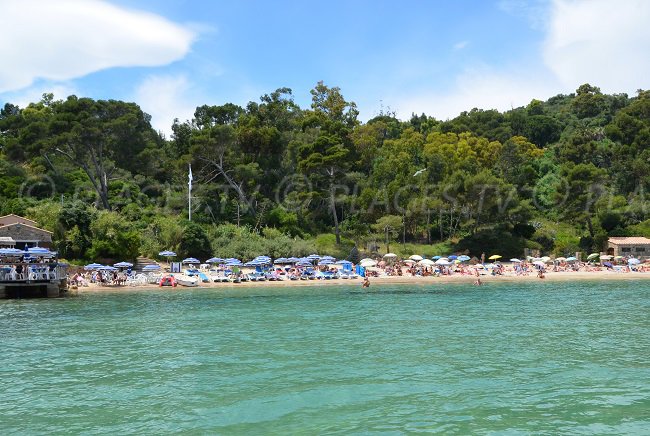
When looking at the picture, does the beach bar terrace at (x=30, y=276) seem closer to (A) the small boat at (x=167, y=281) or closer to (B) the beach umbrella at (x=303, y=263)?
(A) the small boat at (x=167, y=281)

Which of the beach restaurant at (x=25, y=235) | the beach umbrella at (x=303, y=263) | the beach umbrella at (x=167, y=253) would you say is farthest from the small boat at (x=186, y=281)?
the beach restaurant at (x=25, y=235)

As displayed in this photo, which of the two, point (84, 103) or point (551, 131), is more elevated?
point (551, 131)

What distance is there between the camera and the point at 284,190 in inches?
2105

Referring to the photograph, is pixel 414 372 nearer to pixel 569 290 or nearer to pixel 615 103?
pixel 569 290

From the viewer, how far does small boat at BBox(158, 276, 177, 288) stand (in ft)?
115

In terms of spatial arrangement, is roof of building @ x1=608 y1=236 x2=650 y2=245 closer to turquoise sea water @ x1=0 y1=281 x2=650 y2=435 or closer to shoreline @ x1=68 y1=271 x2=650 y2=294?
shoreline @ x1=68 y1=271 x2=650 y2=294

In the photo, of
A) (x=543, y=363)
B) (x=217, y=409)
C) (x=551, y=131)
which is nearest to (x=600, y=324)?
(x=543, y=363)

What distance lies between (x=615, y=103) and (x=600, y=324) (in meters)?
80.2

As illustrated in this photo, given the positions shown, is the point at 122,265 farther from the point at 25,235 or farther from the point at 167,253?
the point at 25,235

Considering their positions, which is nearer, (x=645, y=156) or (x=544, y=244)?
(x=544, y=244)

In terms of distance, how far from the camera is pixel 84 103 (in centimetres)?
4559

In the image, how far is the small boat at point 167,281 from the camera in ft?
115

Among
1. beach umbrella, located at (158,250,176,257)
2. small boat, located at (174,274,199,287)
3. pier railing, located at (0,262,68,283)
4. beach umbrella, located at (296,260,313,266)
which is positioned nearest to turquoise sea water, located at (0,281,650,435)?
pier railing, located at (0,262,68,283)

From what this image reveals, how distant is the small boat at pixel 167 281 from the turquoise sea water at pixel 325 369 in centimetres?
781
